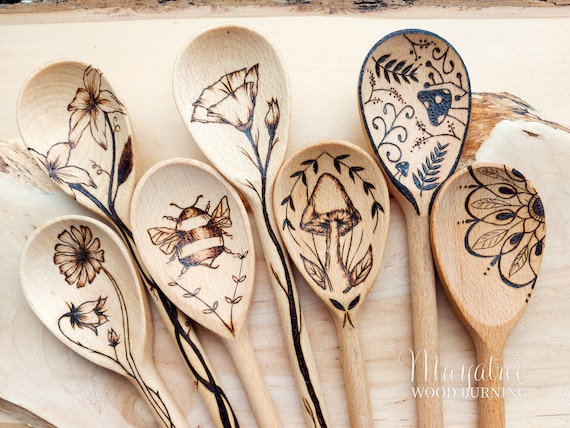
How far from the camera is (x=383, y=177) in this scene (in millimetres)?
763

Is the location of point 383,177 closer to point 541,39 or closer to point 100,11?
point 541,39

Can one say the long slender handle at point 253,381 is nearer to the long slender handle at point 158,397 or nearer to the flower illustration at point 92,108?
the long slender handle at point 158,397

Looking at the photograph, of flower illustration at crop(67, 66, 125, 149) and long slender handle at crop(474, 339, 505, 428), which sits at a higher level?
flower illustration at crop(67, 66, 125, 149)

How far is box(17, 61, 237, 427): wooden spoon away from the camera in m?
0.77

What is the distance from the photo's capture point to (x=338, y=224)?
30.1 inches

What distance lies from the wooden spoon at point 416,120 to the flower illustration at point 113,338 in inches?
15.6

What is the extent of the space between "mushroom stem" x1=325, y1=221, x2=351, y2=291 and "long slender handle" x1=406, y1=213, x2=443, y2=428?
0.31 ft

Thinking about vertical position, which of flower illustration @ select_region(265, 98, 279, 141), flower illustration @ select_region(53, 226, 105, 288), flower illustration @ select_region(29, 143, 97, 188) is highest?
flower illustration @ select_region(265, 98, 279, 141)

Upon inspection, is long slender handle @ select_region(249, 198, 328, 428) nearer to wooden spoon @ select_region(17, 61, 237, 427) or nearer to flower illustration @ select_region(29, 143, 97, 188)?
wooden spoon @ select_region(17, 61, 237, 427)

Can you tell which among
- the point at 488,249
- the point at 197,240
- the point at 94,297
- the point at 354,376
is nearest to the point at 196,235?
the point at 197,240

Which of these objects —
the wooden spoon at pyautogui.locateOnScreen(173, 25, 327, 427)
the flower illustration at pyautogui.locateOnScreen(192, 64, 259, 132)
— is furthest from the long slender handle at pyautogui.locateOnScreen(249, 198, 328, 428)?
the flower illustration at pyautogui.locateOnScreen(192, 64, 259, 132)

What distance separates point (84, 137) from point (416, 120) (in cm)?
48

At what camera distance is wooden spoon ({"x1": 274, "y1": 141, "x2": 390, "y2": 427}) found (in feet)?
2.41

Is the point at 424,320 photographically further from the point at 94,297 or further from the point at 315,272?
the point at 94,297
